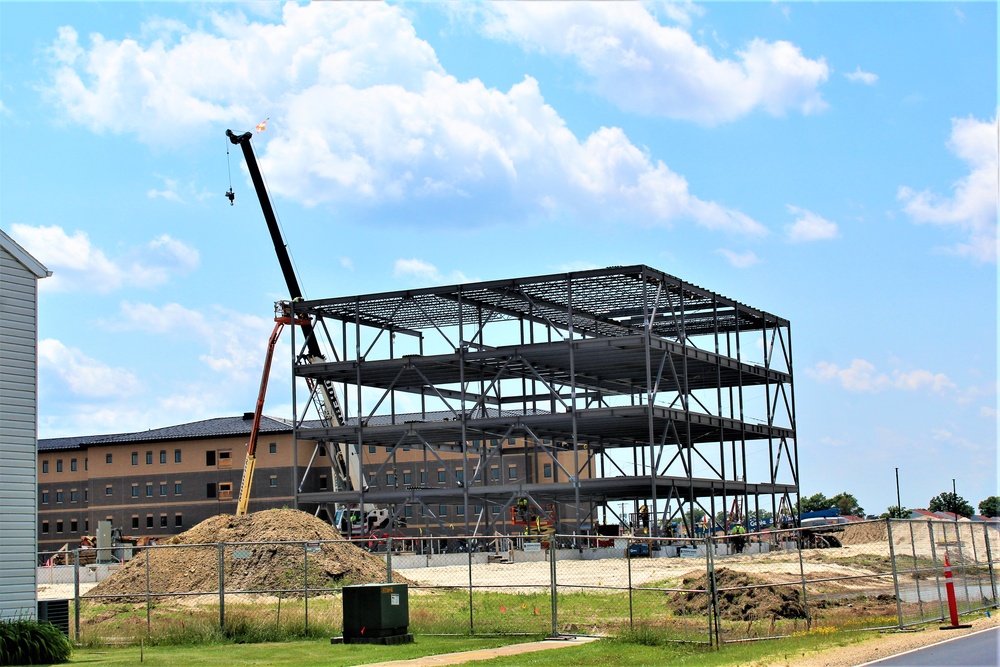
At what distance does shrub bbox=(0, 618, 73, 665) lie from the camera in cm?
2292

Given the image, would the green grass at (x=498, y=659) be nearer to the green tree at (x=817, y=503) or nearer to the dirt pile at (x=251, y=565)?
the dirt pile at (x=251, y=565)

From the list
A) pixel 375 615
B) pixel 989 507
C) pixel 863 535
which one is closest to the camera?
pixel 375 615

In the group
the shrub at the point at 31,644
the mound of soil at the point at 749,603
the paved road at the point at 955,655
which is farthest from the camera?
the mound of soil at the point at 749,603

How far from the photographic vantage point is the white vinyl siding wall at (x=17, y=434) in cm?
2500

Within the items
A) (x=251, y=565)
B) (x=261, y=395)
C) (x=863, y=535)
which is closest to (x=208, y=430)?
(x=261, y=395)

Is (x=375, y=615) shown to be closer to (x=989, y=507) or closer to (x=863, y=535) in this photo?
(x=863, y=535)

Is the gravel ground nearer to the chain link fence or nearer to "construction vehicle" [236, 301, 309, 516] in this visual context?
the chain link fence

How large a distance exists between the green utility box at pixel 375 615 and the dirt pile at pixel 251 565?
15351 mm

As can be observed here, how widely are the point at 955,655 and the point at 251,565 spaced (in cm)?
2821

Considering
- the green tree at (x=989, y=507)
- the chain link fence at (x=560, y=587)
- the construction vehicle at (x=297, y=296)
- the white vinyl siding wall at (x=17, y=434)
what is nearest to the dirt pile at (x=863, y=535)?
the chain link fence at (x=560, y=587)

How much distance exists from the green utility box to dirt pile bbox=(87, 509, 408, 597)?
50.4 ft

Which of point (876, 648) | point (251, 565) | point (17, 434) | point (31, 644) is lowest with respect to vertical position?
point (876, 648)

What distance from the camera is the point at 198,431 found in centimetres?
10912

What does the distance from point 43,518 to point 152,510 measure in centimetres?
1364
